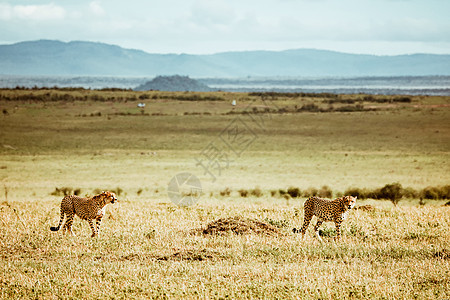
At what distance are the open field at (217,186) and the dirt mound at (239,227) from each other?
24 centimetres

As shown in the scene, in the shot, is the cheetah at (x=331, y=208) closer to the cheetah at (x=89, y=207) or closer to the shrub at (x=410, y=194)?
the cheetah at (x=89, y=207)

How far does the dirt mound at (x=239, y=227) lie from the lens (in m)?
13.1

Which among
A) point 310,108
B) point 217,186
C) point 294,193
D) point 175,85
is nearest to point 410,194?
point 294,193

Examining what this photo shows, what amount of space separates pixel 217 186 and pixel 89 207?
16158mm

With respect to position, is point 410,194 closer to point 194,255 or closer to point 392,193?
point 392,193

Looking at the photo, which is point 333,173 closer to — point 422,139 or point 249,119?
point 422,139

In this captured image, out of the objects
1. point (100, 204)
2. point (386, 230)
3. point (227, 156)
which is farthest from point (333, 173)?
point (100, 204)

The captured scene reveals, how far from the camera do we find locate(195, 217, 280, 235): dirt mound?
517 inches

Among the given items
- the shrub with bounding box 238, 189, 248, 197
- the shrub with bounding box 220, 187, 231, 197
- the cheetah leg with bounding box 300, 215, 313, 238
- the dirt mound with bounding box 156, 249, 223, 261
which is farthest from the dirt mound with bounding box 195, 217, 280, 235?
Result: the shrub with bounding box 220, 187, 231, 197

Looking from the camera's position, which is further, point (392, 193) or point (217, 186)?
point (217, 186)

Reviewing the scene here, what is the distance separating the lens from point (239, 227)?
13297 millimetres

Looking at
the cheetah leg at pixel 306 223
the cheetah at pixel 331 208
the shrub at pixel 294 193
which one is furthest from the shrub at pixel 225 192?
the cheetah at pixel 331 208

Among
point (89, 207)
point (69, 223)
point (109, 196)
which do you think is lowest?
point (69, 223)

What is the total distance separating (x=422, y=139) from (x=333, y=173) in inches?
562
